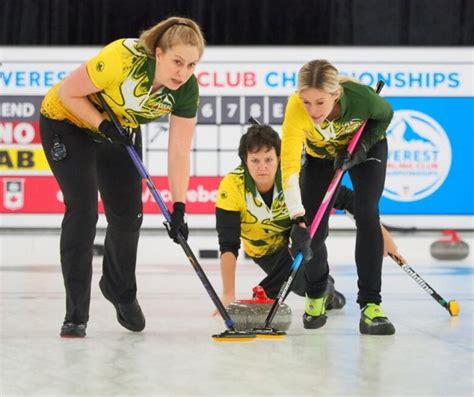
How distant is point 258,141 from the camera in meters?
3.02

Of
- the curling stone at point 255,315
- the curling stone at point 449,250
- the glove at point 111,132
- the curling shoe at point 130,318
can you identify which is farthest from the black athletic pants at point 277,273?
the curling stone at point 449,250

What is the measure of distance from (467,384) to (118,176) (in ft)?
3.69

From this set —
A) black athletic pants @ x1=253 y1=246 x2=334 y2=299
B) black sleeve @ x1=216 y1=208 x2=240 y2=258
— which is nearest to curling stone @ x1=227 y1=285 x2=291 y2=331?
black sleeve @ x1=216 y1=208 x2=240 y2=258

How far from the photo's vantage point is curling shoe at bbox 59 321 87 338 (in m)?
2.52

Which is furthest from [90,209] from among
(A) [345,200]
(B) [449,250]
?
(B) [449,250]

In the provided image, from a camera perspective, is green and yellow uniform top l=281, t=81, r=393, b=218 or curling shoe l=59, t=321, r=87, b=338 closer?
curling shoe l=59, t=321, r=87, b=338

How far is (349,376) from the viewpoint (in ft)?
6.48

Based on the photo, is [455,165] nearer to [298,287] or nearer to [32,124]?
[32,124]

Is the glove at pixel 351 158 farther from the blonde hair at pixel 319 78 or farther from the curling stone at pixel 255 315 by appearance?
the curling stone at pixel 255 315

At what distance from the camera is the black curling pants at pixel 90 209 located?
2514 millimetres

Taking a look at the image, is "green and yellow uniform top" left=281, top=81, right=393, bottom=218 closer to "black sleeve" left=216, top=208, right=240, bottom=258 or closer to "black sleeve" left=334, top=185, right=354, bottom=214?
"black sleeve" left=216, top=208, right=240, bottom=258

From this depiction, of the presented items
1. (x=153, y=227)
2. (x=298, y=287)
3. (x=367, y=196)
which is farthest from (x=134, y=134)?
(x=153, y=227)

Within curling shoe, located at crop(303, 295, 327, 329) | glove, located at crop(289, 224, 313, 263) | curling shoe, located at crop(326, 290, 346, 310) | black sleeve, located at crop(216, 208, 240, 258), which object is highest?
glove, located at crop(289, 224, 313, 263)

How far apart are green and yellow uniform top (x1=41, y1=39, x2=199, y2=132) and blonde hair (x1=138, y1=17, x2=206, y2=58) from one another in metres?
0.04
